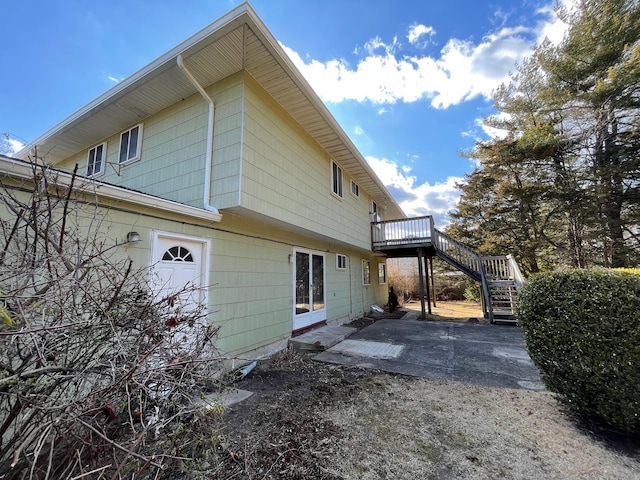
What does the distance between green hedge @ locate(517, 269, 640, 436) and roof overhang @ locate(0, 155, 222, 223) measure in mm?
4789

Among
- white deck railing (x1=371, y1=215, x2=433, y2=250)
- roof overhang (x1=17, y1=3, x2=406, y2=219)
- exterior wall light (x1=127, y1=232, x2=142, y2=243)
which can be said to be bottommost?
exterior wall light (x1=127, y1=232, x2=142, y2=243)

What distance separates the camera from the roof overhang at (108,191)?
2.69 metres

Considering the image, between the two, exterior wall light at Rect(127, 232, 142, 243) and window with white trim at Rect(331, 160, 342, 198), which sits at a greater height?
window with white trim at Rect(331, 160, 342, 198)

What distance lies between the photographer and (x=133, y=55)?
244 inches

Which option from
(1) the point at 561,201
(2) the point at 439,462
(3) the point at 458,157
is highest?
(3) the point at 458,157

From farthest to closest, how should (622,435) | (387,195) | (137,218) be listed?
(387,195) → (137,218) → (622,435)

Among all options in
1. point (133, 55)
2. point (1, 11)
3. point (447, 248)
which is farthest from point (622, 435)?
point (1, 11)

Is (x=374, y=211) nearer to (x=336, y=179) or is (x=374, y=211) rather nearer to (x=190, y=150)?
(x=336, y=179)

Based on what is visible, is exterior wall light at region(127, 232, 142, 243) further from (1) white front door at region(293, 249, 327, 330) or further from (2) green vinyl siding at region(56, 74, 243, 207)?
(1) white front door at region(293, 249, 327, 330)

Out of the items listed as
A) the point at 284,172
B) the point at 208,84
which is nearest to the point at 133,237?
the point at 284,172

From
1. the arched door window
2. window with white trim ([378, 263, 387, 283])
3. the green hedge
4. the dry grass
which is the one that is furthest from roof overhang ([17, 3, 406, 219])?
window with white trim ([378, 263, 387, 283])

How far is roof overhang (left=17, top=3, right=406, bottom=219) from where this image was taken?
4207 millimetres

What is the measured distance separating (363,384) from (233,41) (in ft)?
19.2

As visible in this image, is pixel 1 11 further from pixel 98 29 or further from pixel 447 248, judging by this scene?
pixel 447 248
